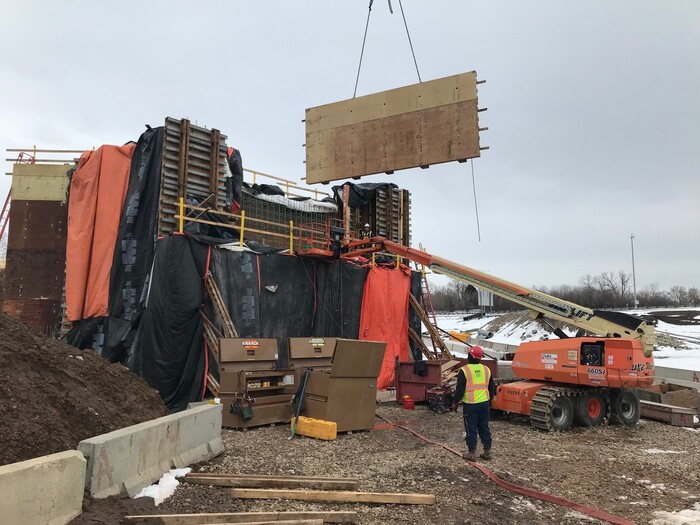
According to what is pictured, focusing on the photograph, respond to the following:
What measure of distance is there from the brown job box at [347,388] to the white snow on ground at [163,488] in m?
3.94

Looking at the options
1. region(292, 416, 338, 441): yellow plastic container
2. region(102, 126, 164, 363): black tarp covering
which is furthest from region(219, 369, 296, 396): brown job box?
region(102, 126, 164, 363): black tarp covering

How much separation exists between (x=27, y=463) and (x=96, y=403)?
221cm

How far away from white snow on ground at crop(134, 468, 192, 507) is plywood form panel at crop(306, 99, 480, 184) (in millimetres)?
9240

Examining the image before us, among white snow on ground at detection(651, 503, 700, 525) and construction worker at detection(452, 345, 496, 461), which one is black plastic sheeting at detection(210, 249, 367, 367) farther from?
white snow on ground at detection(651, 503, 700, 525)

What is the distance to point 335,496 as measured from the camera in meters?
5.71

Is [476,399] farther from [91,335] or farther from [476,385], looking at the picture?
[91,335]

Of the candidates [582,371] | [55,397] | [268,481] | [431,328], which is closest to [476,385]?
[268,481]

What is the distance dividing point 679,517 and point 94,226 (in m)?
14.1

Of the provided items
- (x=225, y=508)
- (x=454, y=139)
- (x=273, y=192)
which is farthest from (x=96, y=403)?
(x=273, y=192)

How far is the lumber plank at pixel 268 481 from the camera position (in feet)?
19.4

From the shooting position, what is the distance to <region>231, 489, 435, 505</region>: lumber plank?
5.68 meters

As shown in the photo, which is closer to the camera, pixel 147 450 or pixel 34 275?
pixel 147 450

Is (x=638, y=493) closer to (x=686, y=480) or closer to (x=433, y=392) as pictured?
(x=686, y=480)

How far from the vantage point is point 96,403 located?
6.10 metres
